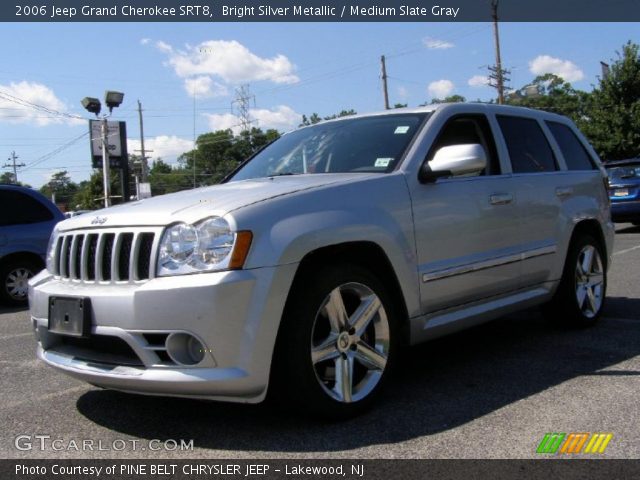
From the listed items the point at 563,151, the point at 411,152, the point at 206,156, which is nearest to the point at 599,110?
the point at 563,151

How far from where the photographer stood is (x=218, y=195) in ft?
11.3

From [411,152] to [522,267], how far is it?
1.29 m

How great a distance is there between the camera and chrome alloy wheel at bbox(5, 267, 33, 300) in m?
8.58

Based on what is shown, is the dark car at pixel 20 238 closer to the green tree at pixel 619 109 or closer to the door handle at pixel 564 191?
the door handle at pixel 564 191

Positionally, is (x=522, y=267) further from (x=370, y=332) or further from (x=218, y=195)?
(x=218, y=195)

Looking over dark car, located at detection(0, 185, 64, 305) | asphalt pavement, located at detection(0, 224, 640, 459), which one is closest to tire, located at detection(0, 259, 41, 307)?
dark car, located at detection(0, 185, 64, 305)

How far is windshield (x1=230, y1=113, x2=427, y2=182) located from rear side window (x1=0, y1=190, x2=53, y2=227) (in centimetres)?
A: 523

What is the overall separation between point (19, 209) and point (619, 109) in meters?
27.2

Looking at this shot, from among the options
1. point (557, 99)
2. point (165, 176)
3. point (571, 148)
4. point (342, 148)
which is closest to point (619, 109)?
point (571, 148)

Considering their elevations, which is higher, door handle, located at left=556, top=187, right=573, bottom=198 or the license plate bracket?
door handle, located at left=556, top=187, right=573, bottom=198

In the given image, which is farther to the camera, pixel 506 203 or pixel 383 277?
pixel 506 203

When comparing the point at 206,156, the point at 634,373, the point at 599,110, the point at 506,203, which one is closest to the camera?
the point at 634,373

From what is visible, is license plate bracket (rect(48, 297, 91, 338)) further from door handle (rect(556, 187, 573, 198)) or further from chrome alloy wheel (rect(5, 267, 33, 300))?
chrome alloy wheel (rect(5, 267, 33, 300))

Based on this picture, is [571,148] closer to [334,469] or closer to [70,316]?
[334,469]
